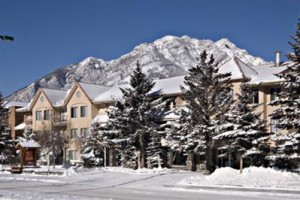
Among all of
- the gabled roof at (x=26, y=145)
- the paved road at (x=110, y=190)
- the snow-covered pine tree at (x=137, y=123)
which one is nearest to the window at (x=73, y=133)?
the gabled roof at (x=26, y=145)

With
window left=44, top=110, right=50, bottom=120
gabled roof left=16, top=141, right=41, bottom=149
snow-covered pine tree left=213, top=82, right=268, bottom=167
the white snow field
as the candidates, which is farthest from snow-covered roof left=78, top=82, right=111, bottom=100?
snow-covered pine tree left=213, top=82, right=268, bottom=167

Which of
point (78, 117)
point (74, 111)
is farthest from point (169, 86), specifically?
point (74, 111)

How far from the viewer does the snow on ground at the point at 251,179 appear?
1214 inches

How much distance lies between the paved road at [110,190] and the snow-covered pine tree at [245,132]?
513 cm

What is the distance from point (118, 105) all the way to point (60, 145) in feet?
38.9

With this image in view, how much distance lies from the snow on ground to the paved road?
Result: 8.81ft

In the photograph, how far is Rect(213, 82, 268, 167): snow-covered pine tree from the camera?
3525 cm

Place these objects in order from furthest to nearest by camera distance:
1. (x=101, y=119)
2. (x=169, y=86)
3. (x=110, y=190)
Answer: (x=101, y=119) < (x=169, y=86) < (x=110, y=190)

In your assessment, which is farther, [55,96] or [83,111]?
[55,96]

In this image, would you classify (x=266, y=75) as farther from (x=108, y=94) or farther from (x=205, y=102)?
(x=108, y=94)

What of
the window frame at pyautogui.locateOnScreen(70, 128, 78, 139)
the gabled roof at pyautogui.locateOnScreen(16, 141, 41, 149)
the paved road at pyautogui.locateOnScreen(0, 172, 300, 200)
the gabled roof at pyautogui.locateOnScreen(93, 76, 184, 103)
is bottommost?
the paved road at pyautogui.locateOnScreen(0, 172, 300, 200)

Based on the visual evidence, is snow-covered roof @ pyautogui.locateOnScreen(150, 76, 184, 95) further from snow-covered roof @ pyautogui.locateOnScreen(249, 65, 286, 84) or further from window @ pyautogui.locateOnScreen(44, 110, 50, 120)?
window @ pyautogui.locateOnScreen(44, 110, 50, 120)

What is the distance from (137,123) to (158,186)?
13.7 metres

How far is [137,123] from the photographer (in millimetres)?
46188
